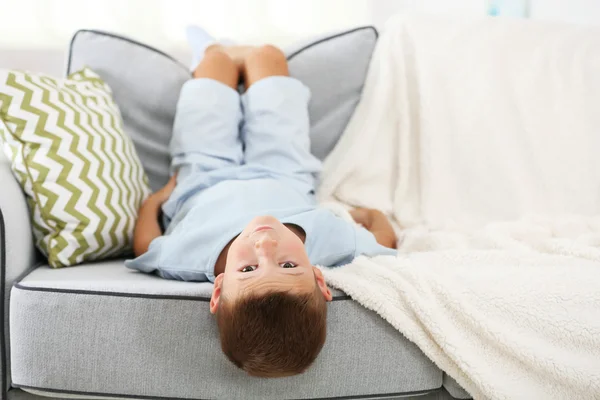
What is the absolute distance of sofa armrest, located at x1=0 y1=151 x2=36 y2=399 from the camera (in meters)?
A: 1.17

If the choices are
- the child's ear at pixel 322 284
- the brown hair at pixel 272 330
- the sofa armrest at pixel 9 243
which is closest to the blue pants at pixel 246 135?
the sofa armrest at pixel 9 243

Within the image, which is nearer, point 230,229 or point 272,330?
point 272,330

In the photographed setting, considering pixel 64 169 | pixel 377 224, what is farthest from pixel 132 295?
pixel 377 224

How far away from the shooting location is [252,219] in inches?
52.1

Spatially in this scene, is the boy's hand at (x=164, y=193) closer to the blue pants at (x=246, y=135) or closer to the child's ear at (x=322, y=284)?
the blue pants at (x=246, y=135)

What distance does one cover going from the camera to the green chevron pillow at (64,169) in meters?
1.34

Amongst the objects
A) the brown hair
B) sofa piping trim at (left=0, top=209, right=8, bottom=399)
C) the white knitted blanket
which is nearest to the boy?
the brown hair

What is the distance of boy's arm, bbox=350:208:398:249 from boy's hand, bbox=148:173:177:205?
0.49 meters

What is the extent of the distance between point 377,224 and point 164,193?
22.0 inches

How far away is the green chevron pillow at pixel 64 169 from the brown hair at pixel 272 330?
498mm

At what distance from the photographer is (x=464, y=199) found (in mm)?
1718

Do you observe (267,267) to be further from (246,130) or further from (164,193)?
(246,130)

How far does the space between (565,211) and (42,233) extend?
130 centimetres

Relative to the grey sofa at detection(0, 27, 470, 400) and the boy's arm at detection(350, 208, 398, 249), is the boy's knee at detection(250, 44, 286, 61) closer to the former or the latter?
the boy's arm at detection(350, 208, 398, 249)
